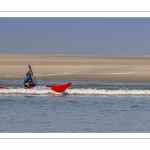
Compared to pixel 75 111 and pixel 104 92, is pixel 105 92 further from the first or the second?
pixel 75 111

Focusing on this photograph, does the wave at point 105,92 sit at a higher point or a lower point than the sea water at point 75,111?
higher

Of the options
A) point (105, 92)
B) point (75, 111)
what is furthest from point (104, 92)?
point (75, 111)

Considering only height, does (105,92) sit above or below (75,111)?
above

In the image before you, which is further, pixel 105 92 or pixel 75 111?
pixel 105 92

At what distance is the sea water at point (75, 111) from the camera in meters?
15.6

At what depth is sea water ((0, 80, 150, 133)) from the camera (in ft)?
51.3

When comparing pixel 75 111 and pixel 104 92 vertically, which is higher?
pixel 104 92

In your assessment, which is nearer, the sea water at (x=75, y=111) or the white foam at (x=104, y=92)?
the sea water at (x=75, y=111)

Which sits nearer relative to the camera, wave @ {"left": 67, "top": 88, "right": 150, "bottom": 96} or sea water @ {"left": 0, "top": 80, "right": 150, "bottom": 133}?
sea water @ {"left": 0, "top": 80, "right": 150, "bottom": 133}

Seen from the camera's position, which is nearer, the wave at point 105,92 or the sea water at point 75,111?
the sea water at point 75,111

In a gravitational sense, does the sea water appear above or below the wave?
below

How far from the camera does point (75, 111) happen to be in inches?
742
